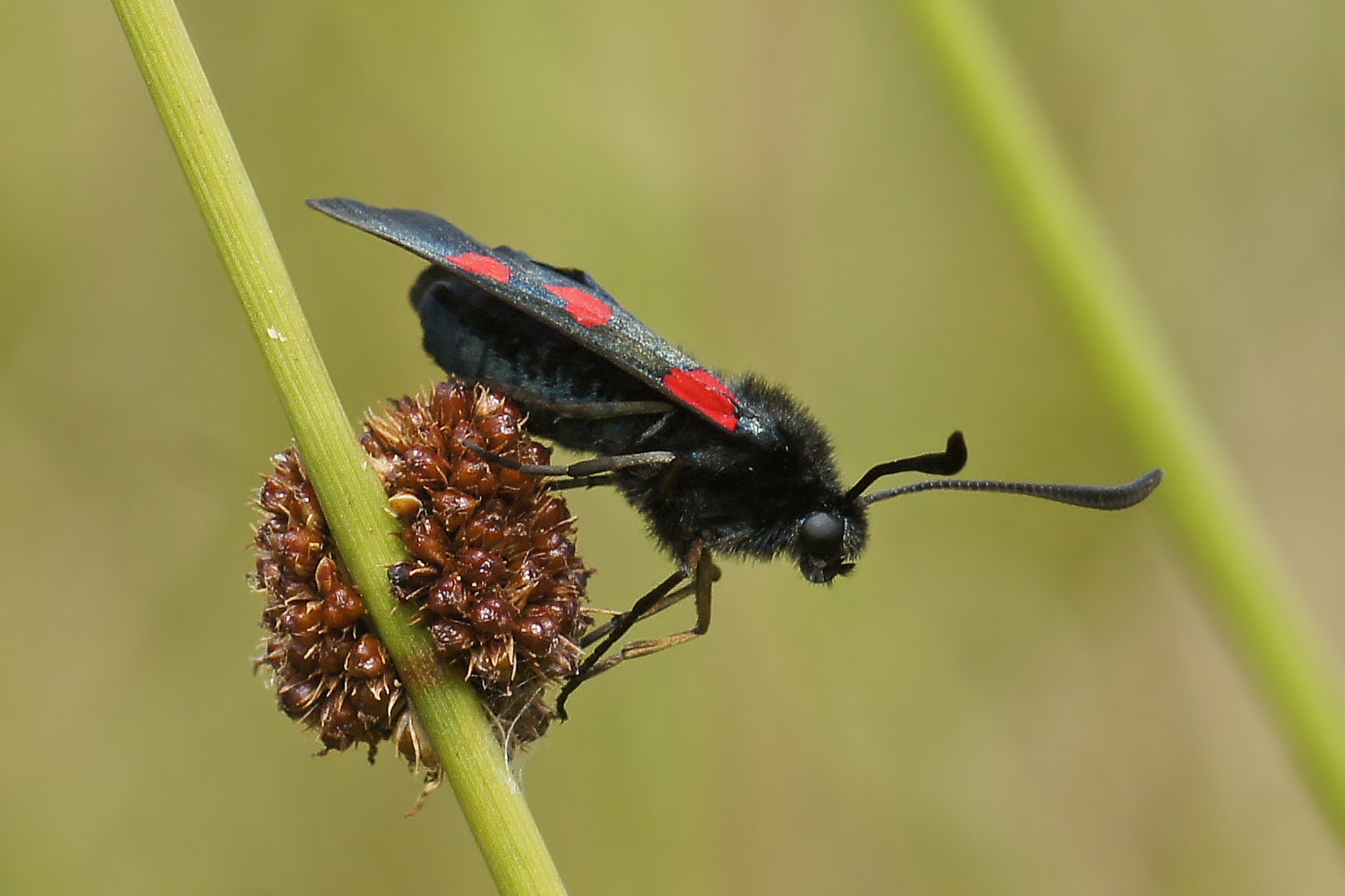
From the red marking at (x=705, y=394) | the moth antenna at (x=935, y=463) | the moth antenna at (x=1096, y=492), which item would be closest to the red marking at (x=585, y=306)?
the red marking at (x=705, y=394)

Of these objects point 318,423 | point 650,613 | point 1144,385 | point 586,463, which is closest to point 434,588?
point 318,423

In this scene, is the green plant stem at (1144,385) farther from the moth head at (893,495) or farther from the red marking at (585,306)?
the red marking at (585,306)

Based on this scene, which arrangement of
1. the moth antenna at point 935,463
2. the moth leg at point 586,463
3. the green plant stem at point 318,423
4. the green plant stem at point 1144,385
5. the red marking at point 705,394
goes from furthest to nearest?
the green plant stem at point 1144,385 < the red marking at point 705,394 < the moth antenna at point 935,463 < the moth leg at point 586,463 < the green plant stem at point 318,423

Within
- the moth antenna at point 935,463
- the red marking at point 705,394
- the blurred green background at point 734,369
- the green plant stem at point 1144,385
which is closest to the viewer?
the moth antenna at point 935,463

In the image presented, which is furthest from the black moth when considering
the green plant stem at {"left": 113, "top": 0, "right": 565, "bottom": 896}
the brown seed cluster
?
the green plant stem at {"left": 113, "top": 0, "right": 565, "bottom": 896}

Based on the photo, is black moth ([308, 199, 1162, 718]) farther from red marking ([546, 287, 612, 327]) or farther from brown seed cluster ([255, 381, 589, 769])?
brown seed cluster ([255, 381, 589, 769])

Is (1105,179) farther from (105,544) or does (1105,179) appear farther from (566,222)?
(105,544)

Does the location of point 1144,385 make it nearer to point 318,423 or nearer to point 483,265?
point 483,265
